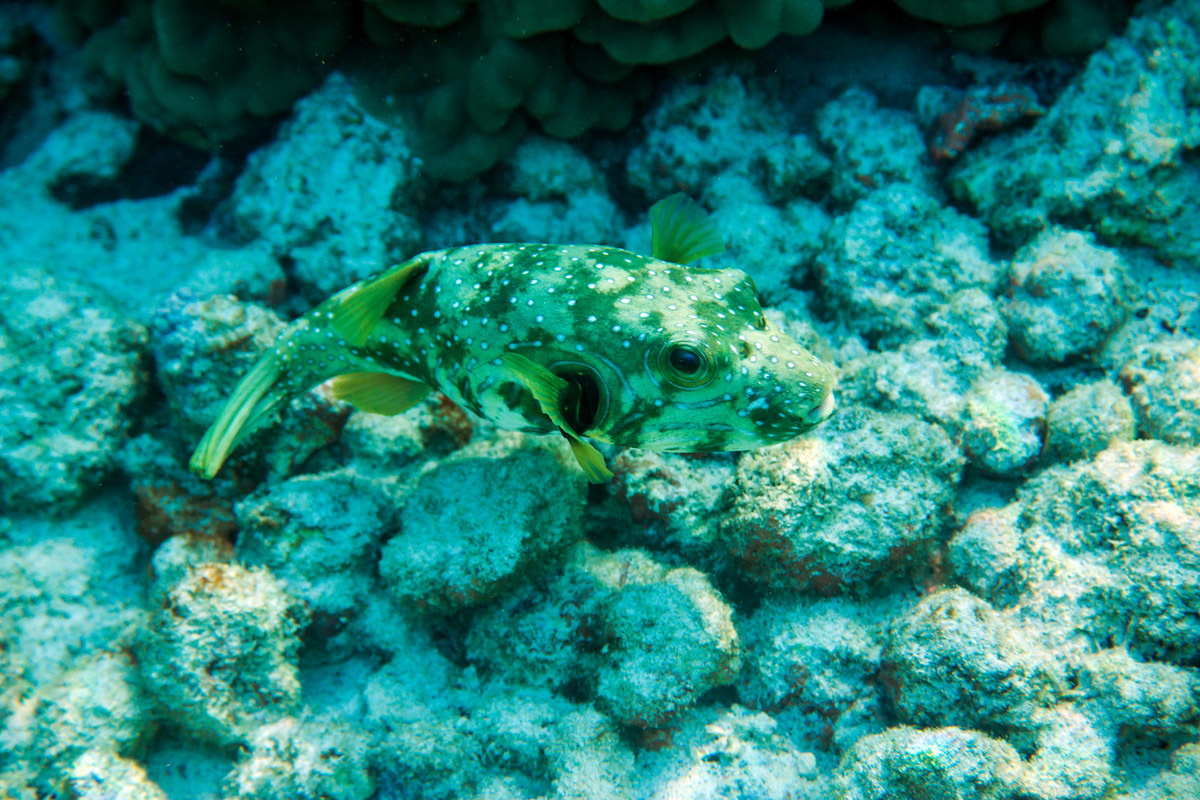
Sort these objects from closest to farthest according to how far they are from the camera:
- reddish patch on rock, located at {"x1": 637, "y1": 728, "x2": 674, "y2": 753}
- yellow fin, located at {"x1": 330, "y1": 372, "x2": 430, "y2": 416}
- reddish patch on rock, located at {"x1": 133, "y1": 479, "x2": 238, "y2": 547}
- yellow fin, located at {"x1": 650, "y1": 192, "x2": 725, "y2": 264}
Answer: reddish patch on rock, located at {"x1": 637, "y1": 728, "x2": 674, "y2": 753}
yellow fin, located at {"x1": 650, "y1": 192, "x2": 725, "y2": 264}
yellow fin, located at {"x1": 330, "y1": 372, "x2": 430, "y2": 416}
reddish patch on rock, located at {"x1": 133, "y1": 479, "x2": 238, "y2": 547}

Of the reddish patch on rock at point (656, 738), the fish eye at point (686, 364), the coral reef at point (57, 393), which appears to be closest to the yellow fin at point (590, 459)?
the fish eye at point (686, 364)

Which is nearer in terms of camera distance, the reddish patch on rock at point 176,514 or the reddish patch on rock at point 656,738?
the reddish patch on rock at point 656,738

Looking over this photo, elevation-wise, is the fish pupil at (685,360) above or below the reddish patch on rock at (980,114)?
below

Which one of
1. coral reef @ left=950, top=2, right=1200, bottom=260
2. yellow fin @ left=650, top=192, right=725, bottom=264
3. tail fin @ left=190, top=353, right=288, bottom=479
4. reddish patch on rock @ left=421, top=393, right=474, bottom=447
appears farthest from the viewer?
reddish patch on rock @ left=421, top=393, right=474, bottom=447

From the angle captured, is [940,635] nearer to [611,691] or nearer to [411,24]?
[611,691]

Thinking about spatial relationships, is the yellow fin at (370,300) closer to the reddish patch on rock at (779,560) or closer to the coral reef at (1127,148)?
the reddish patch on rock at (779,560)

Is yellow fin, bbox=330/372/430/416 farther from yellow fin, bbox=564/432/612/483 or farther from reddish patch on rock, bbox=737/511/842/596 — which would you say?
reddish patch on rock, bbox=737/511/842/596

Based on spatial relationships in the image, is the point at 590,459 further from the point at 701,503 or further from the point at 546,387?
the point at 701,503

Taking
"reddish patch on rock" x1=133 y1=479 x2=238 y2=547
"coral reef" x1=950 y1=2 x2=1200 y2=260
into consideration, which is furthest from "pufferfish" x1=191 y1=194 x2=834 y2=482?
"coral reef" x1=950 y1=2 x2=1200 y2=260
